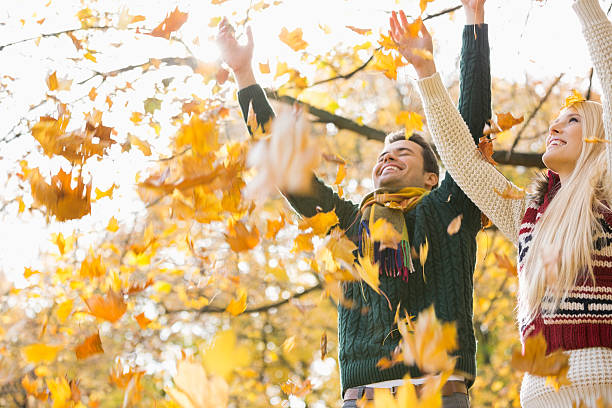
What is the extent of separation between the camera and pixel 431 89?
224 cm

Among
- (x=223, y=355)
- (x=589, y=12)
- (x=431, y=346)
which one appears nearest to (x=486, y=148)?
(x=589, y=12)

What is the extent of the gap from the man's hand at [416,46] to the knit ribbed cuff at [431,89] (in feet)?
0.12

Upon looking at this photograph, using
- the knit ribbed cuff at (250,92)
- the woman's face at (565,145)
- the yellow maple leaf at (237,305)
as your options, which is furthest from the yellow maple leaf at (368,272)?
the knit ribbed cuff at (250,92)

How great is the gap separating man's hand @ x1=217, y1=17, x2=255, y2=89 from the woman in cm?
88

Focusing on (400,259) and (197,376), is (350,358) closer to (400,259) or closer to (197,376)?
(400,259)

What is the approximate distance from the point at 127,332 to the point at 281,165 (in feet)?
28.5

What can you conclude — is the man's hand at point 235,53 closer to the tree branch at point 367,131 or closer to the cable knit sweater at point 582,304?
the cable knit sweater at point 582,304

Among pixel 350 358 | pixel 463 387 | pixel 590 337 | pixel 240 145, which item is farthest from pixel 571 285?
pixel 240 145

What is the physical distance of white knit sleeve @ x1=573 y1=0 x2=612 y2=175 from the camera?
1846 millimetres

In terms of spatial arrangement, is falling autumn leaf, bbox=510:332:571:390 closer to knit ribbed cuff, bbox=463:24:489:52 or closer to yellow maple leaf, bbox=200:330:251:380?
yellow maple leaf, bbox=200:330:251:380

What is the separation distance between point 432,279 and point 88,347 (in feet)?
3.56

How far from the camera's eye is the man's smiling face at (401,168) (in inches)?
97.3

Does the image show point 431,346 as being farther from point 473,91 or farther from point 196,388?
point 473,91

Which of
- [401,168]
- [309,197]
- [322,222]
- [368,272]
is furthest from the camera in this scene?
[401,168]
